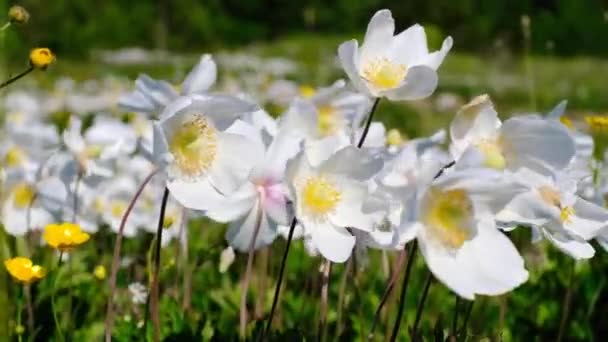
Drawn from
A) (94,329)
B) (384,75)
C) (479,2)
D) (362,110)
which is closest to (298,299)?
(94,329)

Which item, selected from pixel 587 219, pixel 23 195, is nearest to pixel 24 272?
pixel 23 195

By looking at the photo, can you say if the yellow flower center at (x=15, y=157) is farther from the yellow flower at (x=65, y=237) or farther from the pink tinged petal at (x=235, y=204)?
the pink tinged petal at (x=235, y=204)

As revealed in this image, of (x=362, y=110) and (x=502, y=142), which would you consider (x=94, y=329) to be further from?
(x=502, y=142)

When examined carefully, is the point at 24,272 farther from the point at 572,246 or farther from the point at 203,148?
the point at 572,246

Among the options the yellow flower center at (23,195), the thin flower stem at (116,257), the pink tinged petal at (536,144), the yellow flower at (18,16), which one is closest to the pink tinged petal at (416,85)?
the pink tinged petal at (536,144)

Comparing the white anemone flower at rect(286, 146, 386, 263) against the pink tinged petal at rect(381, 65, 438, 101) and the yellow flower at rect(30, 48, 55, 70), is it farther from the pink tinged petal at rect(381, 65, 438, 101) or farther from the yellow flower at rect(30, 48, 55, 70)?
the yellow flower at rect(30, 48, 55, 70)

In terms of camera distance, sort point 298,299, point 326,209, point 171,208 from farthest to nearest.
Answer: point 171,208, point 298,299, point 326,209

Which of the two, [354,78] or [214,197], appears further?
[354,78]
